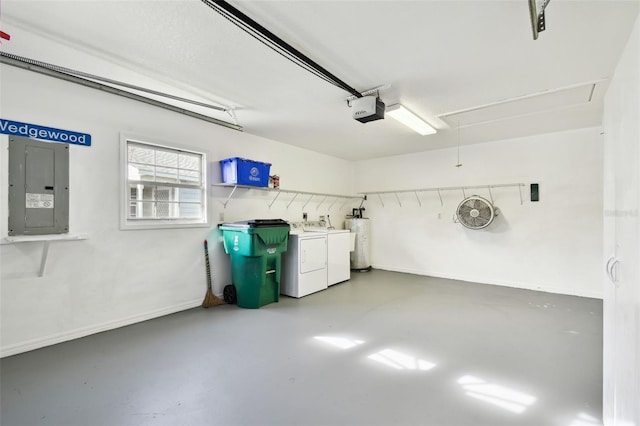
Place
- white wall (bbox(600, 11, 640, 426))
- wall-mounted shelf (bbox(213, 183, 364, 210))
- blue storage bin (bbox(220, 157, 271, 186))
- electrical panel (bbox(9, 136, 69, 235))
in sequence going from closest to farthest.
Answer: white wall (bbox(600, 11, 640, 426)) < electrical panel (bbox(9, 136, 69, 235)) < blue storage bin (bbox(220, 157, 271, 186)) < wall-mounted shelf (bbox(213, 183, 364, 210))

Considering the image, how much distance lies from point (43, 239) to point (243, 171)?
7.15 ft

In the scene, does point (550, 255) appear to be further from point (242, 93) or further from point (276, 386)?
point (242, 93)

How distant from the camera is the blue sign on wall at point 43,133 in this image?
8.20 ft

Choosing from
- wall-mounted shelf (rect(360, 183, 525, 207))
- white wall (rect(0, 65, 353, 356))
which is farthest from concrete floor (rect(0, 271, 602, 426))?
wall-mounted shelf (rect(360, 183, 525, 207))

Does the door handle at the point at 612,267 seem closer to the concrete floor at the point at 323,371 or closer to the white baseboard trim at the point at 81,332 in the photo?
the concrete floor at the point at 323,371

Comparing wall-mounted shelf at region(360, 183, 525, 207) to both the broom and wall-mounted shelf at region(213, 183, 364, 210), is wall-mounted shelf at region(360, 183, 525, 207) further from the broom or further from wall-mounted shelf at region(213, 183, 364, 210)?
the broom

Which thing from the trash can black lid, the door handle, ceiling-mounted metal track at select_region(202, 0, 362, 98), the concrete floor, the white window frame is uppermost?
ceiling-mounted metal track at select_region(202, 0, 362, 98)

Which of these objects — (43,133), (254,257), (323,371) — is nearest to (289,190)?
(254,257)

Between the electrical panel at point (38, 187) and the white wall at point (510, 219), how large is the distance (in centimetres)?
498

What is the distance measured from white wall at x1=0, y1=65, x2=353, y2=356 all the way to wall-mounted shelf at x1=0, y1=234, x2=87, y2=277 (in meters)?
0.04

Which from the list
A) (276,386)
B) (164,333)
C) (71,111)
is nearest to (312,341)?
(276,386)

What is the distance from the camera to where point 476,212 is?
4918 millimetres

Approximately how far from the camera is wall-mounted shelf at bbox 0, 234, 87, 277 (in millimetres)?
2426

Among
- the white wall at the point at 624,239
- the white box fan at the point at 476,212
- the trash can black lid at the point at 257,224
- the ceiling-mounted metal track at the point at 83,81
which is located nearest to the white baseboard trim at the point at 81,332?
the trash can black lid at the point at 257,224
